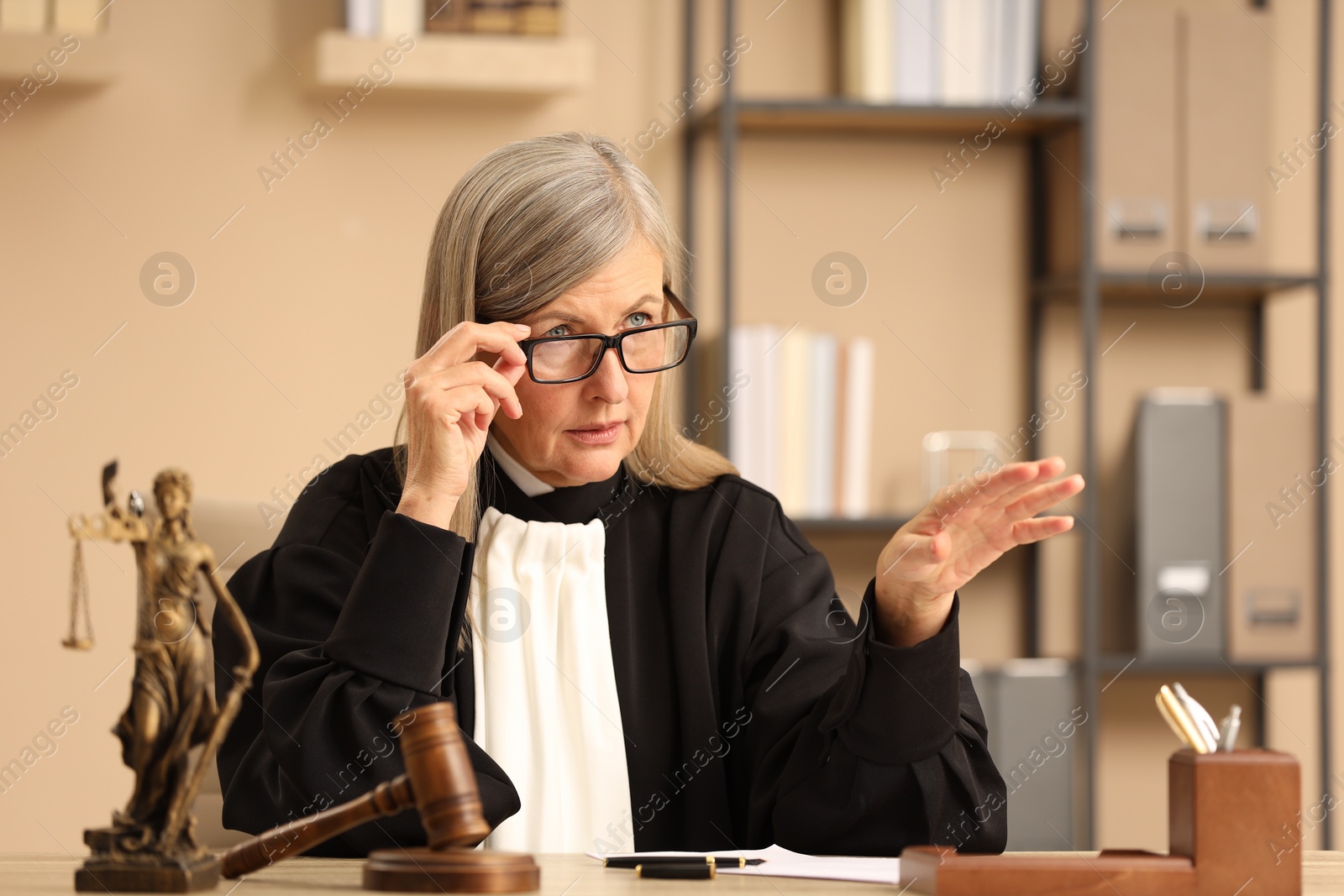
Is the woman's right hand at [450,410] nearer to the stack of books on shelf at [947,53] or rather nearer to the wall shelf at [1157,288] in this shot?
the stack of books on shelf at [947,53]

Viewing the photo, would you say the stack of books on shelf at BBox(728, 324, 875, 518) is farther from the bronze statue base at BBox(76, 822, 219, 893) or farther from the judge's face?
the bronze statue base at BBox(76, 822, 219, 893)

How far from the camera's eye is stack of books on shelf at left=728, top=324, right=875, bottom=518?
2.68 meters

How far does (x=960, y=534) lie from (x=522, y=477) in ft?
2.16

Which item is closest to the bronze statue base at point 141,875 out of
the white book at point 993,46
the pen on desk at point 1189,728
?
the pen on desk at point 1189,728

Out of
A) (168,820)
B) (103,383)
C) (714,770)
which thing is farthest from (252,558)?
(103,383)

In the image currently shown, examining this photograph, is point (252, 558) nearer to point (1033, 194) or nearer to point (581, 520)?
point (581, 520)

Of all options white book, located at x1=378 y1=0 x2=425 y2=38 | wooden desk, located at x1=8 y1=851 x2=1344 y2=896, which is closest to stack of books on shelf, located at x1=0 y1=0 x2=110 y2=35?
white book, located at x1=378 y1=0 x2=425 y2=38

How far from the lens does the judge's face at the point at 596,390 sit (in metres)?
1.53

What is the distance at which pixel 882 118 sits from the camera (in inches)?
110

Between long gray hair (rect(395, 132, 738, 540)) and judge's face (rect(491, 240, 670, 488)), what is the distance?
20mm

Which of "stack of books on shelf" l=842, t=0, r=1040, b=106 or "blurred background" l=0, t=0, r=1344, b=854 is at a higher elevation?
"stack of books on shelf" l=842, t=0, r=1040, b=106

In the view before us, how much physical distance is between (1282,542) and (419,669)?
211cm

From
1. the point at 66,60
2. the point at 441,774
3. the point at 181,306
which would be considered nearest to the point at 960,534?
the point at 441,774

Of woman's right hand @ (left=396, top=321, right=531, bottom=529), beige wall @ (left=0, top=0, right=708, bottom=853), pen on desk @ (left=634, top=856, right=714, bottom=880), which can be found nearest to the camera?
pen on desk @ (left=634, top=856, right=714, bottom=880)
